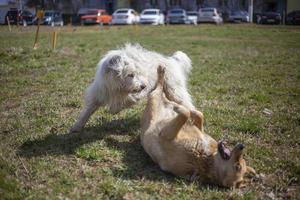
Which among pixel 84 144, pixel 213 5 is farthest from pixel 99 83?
pixel 213 5

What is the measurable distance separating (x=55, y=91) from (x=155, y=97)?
13.5ft

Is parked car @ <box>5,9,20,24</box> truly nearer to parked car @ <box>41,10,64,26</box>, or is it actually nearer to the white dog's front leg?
parked car @ <box>41,10,64,26</box>

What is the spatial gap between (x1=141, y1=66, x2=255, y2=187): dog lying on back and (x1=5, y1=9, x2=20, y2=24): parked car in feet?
64.8

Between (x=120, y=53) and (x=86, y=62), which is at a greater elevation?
(x=120, y=53)

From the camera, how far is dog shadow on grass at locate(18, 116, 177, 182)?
17.9 feet

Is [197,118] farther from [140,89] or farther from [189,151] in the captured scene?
[140,89]

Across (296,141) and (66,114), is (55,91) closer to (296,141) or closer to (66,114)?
(66,114)

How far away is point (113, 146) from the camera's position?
6285 millimetres

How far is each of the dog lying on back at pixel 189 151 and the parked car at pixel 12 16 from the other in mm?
19755

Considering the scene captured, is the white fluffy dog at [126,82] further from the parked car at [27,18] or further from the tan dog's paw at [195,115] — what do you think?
the parked car at [27,18]

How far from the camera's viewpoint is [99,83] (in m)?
6.59

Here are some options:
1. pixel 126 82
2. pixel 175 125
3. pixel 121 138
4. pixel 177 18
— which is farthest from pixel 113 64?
pixel 177 18

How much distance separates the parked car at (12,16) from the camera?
2363 cm

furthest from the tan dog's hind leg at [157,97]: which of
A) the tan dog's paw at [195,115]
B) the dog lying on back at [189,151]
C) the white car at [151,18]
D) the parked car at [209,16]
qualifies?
the parked car at [209,16]
